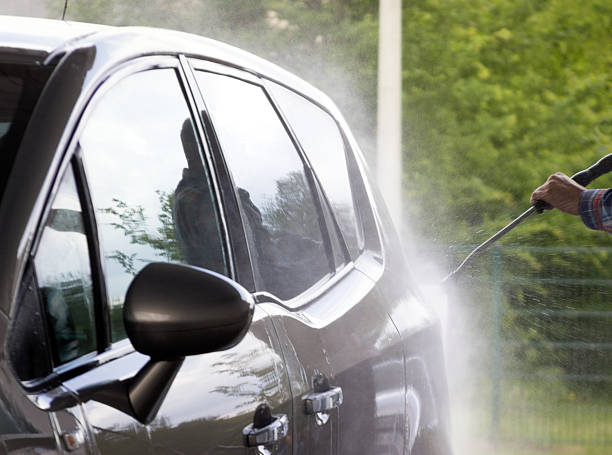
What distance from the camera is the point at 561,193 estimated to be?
13.5ft

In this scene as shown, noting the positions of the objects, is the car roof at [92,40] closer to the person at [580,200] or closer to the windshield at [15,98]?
the windshield at [15,98]

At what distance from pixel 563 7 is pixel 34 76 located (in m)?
12.0

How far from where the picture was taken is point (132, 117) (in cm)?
197

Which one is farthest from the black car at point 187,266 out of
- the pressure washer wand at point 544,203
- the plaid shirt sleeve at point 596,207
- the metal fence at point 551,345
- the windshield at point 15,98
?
the metal fence at point 551,345

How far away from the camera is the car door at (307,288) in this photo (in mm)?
2215

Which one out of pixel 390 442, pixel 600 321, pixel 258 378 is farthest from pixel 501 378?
pixel 258 378

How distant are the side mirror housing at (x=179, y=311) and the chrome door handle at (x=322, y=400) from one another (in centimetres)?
65

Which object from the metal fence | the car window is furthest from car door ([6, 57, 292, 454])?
the metal fence

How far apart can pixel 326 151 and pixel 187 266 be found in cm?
145

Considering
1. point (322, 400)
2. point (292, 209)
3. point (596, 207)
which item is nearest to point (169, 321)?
point (322, 400)

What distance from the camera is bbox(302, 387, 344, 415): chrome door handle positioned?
2.15 m

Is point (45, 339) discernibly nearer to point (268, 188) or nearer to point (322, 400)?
point (322, 400)

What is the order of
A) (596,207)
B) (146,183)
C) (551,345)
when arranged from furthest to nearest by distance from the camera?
(551,345) → (596,207) → (146,183)

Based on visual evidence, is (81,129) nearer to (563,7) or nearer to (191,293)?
(191,293)
